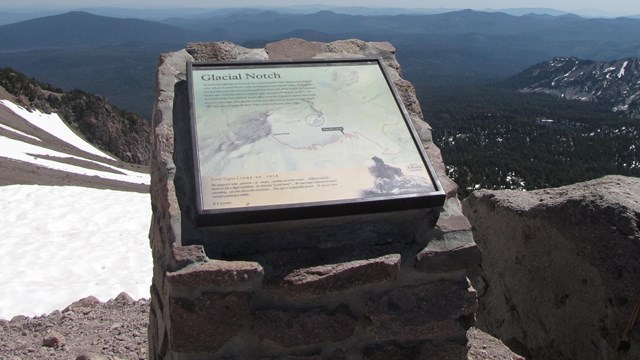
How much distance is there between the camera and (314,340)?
4043 mm

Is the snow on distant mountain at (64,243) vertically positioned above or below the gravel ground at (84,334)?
below

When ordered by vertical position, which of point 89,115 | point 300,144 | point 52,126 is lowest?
point 89,115

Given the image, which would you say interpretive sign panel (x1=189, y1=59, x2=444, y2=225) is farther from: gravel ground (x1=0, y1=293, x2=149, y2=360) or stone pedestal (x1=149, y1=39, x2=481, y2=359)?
gravel ground (x1=0, y1=293, x2=149, y2=360)

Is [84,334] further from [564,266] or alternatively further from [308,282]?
[564,266]

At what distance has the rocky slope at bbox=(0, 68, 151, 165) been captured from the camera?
4741 cm

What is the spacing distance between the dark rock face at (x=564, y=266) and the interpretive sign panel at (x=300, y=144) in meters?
1.33

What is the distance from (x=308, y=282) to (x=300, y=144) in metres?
1.07

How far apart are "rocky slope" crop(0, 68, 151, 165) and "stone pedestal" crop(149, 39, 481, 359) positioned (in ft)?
151

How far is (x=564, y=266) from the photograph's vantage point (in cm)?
492

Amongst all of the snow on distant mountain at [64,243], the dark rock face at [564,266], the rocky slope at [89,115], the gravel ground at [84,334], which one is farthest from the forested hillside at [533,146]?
the dark rock face at [564,266]

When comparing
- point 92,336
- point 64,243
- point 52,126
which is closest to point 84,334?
point 92,336

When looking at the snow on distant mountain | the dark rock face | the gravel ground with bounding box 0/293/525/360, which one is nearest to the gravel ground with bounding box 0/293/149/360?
the gravel ground with bounding box 0/293/525/360

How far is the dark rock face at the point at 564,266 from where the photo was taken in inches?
177

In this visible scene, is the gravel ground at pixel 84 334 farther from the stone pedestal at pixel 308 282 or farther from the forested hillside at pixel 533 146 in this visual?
the forested hillside at pixel 533 146
